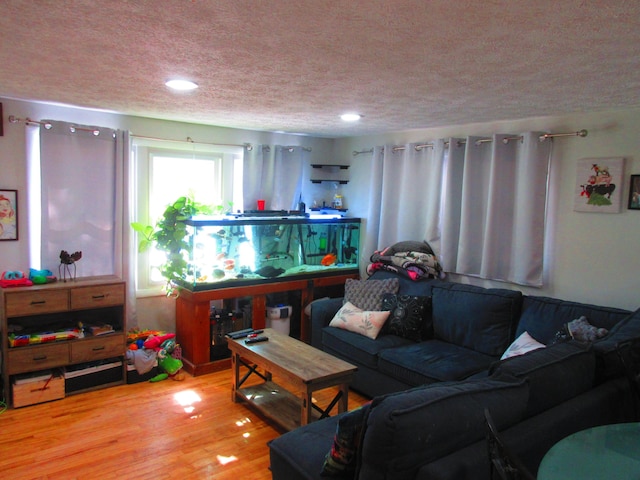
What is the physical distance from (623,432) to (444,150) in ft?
9.36

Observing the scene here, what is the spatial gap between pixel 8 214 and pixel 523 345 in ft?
12.9

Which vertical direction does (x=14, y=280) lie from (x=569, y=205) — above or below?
below

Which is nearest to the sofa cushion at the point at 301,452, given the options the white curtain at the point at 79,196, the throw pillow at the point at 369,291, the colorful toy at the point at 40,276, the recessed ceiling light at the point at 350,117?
the throw pillow at the point at 369,291

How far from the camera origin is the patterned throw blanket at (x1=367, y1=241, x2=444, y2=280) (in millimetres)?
Result: 4137

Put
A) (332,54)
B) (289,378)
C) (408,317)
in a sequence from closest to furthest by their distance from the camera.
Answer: (332,54), (289,378), (408,317)

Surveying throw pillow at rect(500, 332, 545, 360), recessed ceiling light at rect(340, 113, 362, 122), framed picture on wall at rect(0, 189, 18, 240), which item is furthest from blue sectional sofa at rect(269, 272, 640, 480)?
framed picture on wall at rect(0, 189, 18, 240)

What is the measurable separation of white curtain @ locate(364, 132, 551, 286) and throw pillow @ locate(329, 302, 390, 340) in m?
0.87

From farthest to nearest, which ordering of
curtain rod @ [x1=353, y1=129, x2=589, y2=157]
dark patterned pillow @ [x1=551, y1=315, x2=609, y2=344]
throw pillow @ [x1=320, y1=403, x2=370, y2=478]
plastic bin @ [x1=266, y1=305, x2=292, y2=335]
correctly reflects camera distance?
plastic bin @ [x1=266, y1=305, x2=292, y2=335]
curtain rod @ [x1=353, y1=129, x2=589, y2=157]
dark patterned pillow @ [x1=551, y1=315, x2=609, y2=344]
throw pillow @ [x1=320, y1=403, x2=370, y2=478]

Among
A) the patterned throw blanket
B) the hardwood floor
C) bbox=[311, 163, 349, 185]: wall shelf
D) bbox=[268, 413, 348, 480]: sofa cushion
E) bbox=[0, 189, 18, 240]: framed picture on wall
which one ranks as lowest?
the hardwood floor

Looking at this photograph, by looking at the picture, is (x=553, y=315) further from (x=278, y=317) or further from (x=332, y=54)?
(x=278, y=317)

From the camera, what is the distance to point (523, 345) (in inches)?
119

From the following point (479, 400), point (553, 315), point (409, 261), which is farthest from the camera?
point (409, 261)

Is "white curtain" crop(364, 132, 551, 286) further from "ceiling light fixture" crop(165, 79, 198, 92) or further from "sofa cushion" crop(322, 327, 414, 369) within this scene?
"ceiling light fixture" crop(165, 79, 198, 92)

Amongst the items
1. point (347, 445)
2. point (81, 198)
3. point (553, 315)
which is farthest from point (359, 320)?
point (81, 198)
